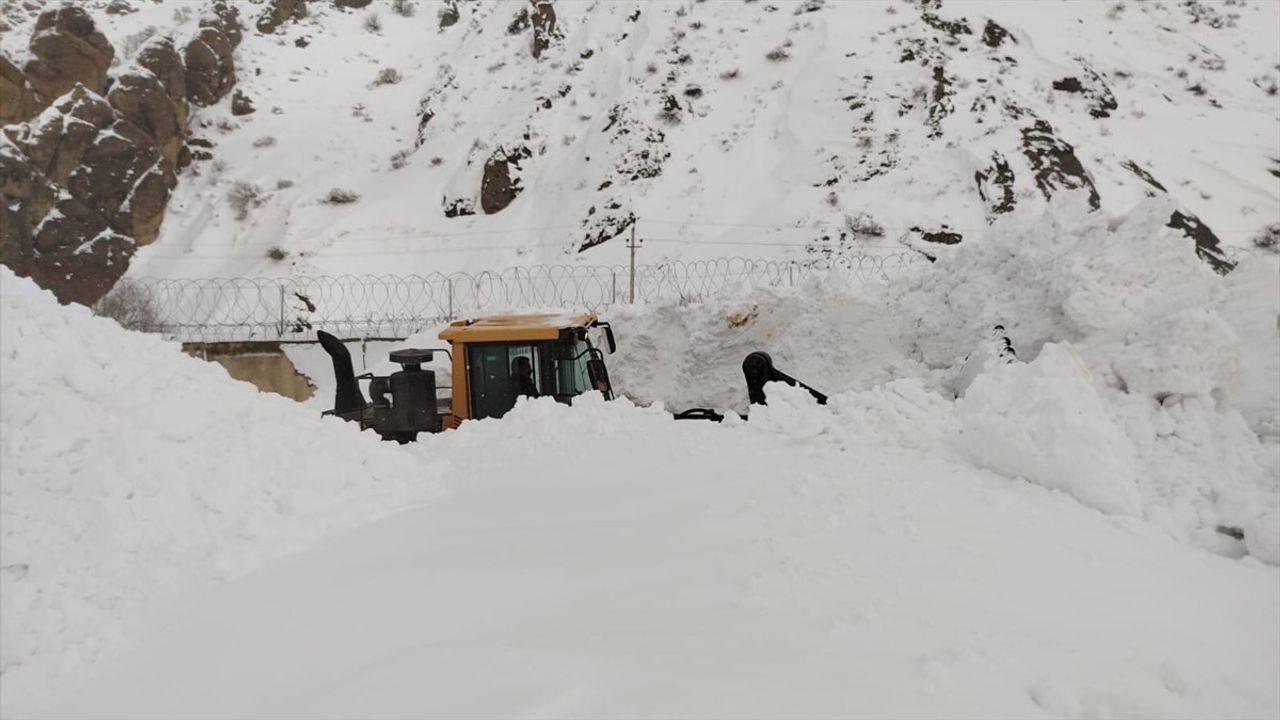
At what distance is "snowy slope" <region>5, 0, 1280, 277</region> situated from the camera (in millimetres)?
18750

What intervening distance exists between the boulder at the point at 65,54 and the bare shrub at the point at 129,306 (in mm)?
9485

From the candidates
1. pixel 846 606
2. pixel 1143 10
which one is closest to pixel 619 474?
pixel 846 606

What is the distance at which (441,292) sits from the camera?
68.9 feet

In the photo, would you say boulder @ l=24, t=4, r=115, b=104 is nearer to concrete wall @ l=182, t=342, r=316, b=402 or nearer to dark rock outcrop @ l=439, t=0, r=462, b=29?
dark rock outcrop @ l=439, t=0, r=462, b=29

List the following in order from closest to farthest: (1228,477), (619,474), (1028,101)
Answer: (1228,477) < (619,474) < (1028,101)

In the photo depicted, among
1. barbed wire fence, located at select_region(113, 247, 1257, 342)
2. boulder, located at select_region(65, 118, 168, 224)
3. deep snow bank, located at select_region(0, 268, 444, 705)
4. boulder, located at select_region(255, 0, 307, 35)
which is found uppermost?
boulder, located at select_region(255, 0, 307, 35)

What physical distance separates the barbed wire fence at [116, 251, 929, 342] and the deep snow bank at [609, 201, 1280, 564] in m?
6.61

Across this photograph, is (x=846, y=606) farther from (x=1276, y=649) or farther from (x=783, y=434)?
(x=783, y=434)

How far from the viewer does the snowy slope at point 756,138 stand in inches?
738

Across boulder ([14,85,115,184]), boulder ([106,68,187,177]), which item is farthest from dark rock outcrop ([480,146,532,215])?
boulder ([14,85,115,184])

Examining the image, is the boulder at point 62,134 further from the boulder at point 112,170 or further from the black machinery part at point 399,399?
the black machinery part at point 399,399

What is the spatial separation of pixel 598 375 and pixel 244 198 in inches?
987

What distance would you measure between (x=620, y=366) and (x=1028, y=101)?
1796 centimetres

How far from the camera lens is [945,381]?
7.21 m
